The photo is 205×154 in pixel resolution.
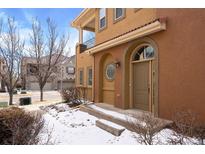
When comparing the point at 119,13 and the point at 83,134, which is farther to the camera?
the point at 119,13

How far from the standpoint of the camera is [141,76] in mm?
7797

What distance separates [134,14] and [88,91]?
6544 millimetres

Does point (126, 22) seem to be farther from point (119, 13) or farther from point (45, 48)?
point (45, 48)

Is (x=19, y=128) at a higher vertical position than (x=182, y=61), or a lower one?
lower

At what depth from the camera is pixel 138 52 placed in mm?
8102

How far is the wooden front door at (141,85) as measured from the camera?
7492mm

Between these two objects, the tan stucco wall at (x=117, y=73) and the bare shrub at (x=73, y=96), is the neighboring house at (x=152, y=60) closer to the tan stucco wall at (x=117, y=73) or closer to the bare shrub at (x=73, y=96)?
the tan stucco wall at (x=117, y=73)

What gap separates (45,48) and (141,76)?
13344 mm

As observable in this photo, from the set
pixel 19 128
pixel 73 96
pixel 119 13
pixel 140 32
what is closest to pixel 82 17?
pixel 119 13

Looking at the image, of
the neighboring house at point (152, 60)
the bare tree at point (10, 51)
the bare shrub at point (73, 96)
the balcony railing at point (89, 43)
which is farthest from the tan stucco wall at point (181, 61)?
the bare tree at point (10, 51)

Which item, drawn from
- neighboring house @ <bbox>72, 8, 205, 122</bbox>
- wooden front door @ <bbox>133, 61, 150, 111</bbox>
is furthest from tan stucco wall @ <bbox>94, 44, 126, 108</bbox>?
wooden front door @ <bbox>133, 61, 150, 111</bbox>

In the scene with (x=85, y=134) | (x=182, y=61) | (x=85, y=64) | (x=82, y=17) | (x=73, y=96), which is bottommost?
(x=85, y=134)
